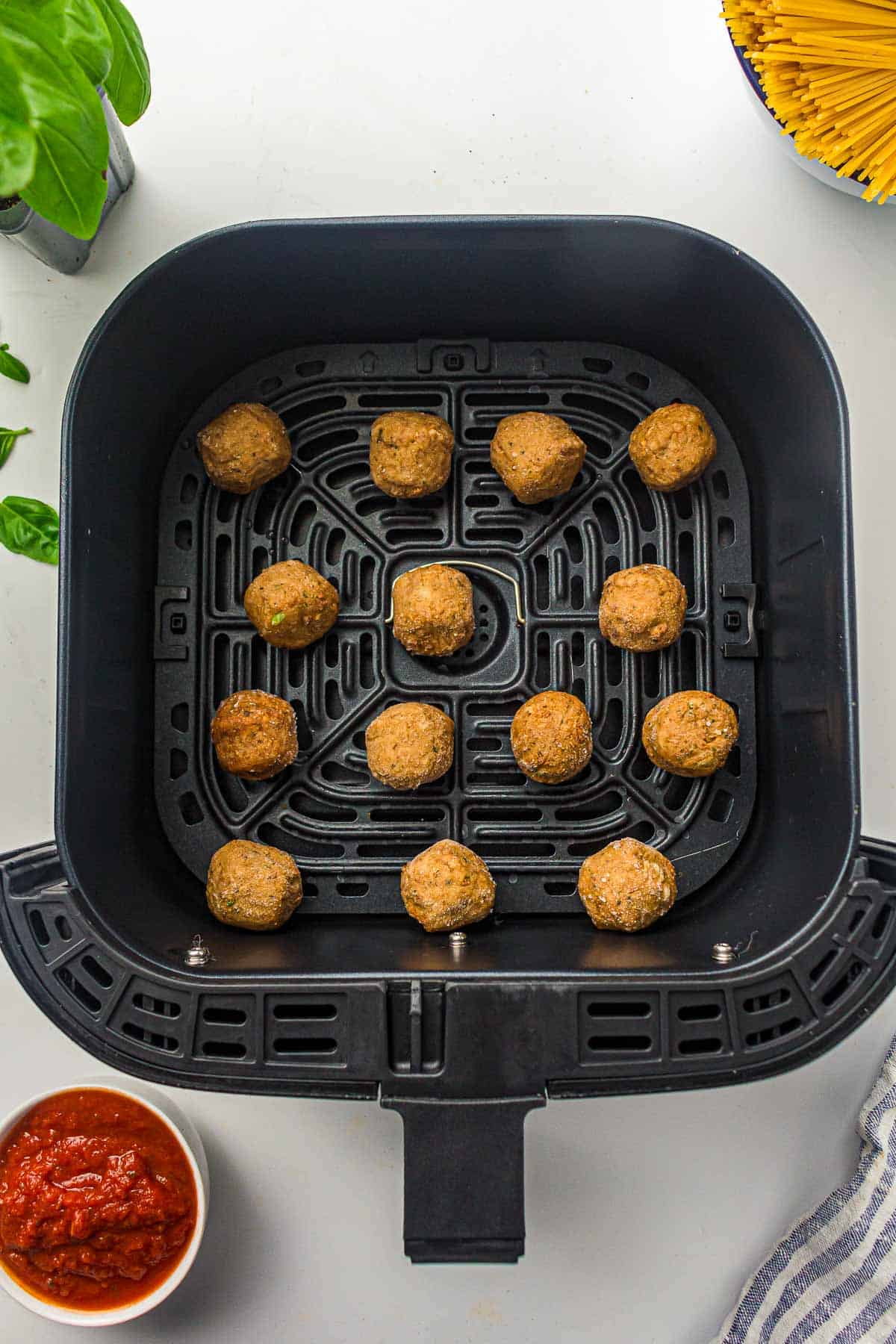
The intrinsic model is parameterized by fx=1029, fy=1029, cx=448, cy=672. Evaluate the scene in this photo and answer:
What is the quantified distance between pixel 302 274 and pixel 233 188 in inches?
7.5

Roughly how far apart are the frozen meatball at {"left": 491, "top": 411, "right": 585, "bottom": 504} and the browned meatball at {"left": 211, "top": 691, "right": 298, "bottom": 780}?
31 cm

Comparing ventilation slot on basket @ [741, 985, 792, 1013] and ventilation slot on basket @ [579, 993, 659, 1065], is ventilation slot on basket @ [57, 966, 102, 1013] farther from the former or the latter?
ventilation slot on basket @ [741, 985, 792, 1013]

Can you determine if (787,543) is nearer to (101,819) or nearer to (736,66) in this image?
(736,66)

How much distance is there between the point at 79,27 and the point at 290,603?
18.4 inches

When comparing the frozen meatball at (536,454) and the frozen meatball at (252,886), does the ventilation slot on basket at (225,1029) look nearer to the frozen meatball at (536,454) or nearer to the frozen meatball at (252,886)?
the frozen meatball at (252,886)

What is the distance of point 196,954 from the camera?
874 millimetres

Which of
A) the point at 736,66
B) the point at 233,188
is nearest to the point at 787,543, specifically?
the point at 736,66

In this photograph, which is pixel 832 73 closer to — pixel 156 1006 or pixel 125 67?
pixel 125 67

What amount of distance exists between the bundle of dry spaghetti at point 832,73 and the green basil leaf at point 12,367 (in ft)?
2.43

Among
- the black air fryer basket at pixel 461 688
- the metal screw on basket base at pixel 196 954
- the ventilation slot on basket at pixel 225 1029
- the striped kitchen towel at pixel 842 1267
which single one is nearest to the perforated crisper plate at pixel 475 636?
the black air fryer basket at pixel 461 688

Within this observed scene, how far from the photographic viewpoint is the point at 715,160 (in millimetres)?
1035

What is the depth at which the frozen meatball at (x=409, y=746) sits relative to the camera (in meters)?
0.95

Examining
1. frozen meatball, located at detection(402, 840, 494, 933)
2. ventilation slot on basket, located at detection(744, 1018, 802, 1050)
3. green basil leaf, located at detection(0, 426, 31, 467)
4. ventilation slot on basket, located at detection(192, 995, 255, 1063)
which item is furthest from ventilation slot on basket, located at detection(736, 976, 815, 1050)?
green basil leaf, located at detection(0, 426, 31, 467)

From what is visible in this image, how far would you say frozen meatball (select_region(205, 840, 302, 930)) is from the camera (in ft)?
3.04
